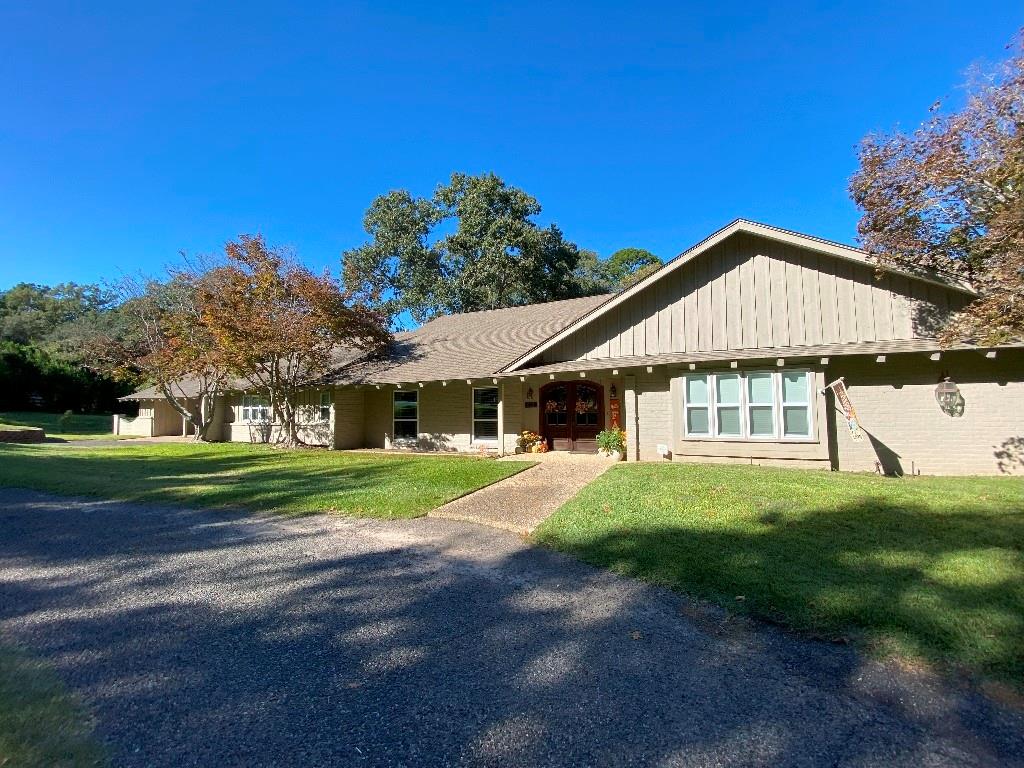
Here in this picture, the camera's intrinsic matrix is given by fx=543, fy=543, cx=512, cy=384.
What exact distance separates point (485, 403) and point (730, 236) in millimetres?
7850

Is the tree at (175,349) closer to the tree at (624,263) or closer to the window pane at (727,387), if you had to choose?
the window pane at (727,387)

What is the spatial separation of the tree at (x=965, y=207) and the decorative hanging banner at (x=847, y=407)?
1.74 metres

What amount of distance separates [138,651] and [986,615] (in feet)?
19.0

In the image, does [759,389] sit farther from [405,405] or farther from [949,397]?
[405,405]

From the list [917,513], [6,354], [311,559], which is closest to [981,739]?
[917,513]

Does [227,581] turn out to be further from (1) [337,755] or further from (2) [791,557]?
A: (2) [791,557]

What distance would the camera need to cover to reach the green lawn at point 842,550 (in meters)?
3.70

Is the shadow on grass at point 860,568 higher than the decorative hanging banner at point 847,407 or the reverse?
the reverse

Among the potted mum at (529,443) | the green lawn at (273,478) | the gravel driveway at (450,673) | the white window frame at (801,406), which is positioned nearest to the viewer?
the gravel driveway at (450,673)

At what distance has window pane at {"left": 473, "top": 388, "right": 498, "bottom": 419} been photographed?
15586mm

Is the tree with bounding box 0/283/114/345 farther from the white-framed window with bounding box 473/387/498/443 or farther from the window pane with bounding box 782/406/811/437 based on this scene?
the window pane with bounding box 782/406/811/437

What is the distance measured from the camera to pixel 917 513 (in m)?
6.62

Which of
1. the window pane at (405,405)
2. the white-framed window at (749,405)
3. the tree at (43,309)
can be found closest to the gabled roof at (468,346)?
the window pane at (405,405)

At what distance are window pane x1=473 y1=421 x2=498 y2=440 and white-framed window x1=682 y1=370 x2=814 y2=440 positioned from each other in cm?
568
